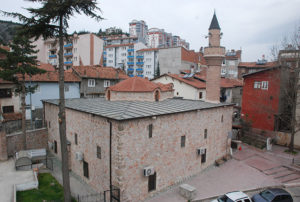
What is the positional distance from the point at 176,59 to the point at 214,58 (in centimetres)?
2963

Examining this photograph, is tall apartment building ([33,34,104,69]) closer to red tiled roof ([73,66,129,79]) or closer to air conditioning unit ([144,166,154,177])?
red tiled roof ([73,66,129,79])

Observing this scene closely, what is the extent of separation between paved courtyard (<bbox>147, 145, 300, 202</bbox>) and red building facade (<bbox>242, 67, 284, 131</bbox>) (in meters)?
5.27

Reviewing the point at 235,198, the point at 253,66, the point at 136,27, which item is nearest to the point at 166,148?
the point at 235,198

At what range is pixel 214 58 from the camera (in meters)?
21.3

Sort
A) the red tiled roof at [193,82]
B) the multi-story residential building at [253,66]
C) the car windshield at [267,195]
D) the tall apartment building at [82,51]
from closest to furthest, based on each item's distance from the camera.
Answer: the car windshield at [267,195] → the red tiled roof at [193,82] → the multi-story residential building at [253,66] → the tall apartment building at [82,51]

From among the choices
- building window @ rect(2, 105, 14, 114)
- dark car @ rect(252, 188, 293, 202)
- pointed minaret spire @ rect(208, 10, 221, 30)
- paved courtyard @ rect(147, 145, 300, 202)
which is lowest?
paved courtyard @ rect(147, 145, 300, 202)

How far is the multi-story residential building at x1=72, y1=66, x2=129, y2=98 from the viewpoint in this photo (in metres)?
32.2

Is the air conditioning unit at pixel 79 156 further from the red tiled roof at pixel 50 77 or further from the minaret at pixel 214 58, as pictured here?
the red tiled roof at pixel 50 77

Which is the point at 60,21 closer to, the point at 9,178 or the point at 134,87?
the point at 134,87

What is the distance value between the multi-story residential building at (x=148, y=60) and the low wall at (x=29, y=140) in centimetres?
4147

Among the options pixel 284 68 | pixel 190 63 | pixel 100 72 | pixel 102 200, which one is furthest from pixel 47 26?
pixel 190 63

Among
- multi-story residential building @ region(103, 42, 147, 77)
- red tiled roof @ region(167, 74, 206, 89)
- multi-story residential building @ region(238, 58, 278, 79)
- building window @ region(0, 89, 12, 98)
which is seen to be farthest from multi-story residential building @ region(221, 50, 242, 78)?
building window @ region(0, 89, 12, 98)

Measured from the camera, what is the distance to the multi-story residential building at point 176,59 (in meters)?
49.4

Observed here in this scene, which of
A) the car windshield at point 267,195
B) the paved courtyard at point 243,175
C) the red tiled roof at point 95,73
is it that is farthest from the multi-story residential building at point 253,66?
the car windshield at point 267,195
